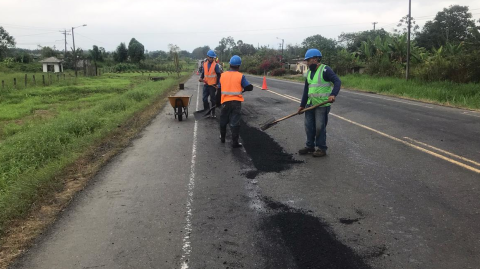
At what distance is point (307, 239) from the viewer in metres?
3.63

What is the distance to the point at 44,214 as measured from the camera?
4566mm

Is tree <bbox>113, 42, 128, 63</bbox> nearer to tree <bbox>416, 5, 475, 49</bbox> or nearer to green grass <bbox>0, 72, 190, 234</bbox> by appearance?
tree <bbox>416, 5, 475, 49</bbox>

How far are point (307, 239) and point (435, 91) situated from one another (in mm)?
16073

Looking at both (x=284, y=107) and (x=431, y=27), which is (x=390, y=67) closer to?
(x=284, y=107)

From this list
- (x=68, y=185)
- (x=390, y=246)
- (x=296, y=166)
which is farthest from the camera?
(x=296, y=166)

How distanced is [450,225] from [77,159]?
620 centimetres

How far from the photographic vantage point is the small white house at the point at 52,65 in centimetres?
6053

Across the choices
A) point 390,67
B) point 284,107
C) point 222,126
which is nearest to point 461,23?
point 390,67

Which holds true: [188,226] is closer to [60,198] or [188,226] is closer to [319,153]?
[60,198]

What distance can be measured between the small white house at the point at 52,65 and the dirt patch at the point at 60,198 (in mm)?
58700

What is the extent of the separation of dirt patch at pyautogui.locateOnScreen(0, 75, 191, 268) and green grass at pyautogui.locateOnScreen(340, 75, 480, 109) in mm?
12531

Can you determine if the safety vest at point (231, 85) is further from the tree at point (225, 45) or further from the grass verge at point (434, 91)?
the tree at point (225, 45)

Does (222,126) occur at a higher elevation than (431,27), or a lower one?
lower

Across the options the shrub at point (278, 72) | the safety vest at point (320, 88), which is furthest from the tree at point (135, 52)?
the safety vest at point (320, 88)
